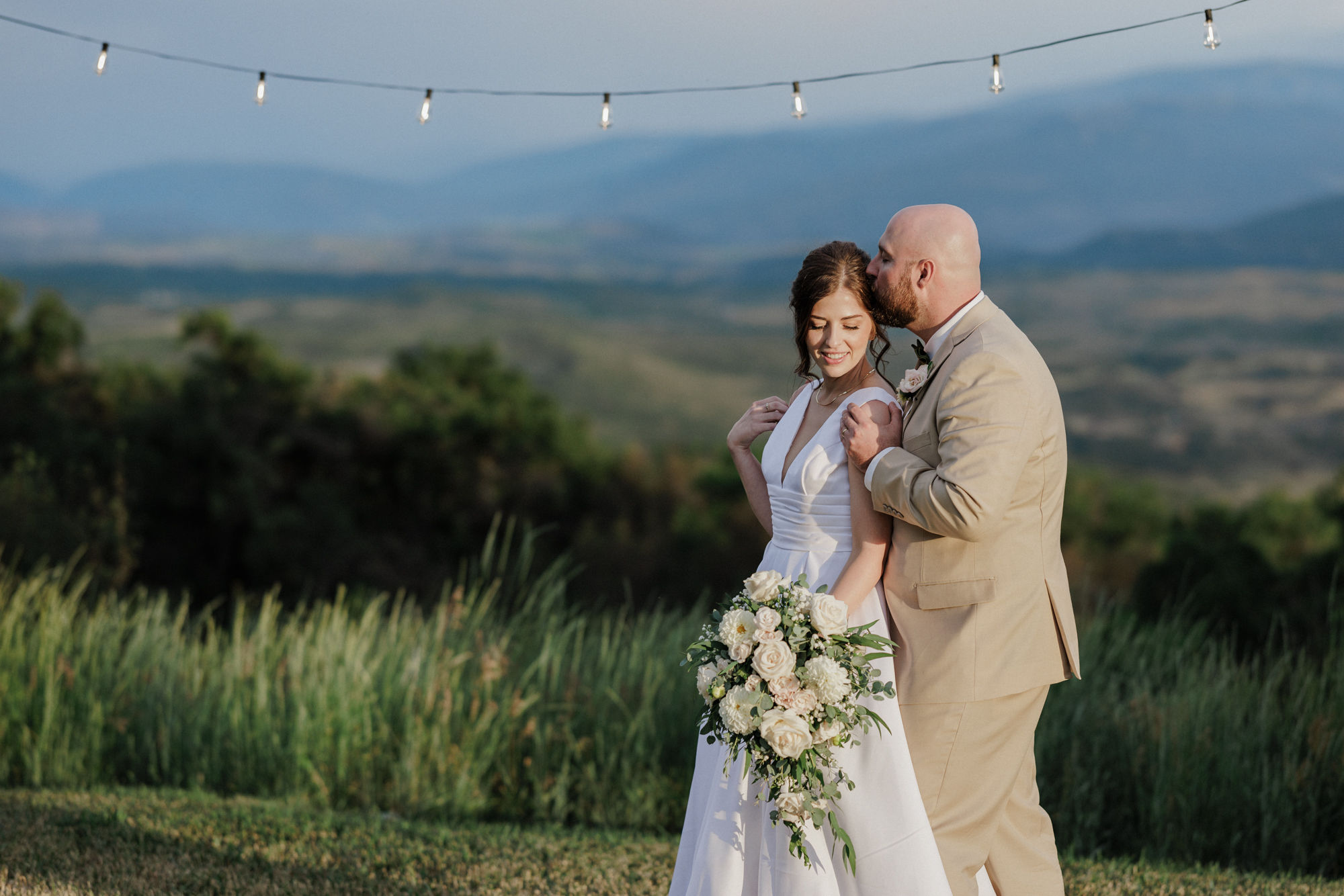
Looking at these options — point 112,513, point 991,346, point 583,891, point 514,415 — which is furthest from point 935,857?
point 514,415

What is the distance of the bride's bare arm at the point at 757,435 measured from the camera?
3.55 metres

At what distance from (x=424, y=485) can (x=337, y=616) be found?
23077 mm

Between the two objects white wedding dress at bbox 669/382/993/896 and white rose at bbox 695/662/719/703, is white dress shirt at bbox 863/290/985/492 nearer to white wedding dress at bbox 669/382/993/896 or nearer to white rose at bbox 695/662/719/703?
white wedding dress at bbox 669/382/993/896

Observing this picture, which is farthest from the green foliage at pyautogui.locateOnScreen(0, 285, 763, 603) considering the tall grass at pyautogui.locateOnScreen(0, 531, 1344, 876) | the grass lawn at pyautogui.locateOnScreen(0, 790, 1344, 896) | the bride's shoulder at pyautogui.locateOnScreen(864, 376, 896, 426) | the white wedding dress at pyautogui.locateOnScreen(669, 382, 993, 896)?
the bride's shoulder at pyautogui.locateOnScreen(864, 376, 896, 426)

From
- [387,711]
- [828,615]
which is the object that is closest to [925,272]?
[828,615]

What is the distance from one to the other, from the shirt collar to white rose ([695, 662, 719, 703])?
3.32ft

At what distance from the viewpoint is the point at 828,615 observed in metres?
2.83

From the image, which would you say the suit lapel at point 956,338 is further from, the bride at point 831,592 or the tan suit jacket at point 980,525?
the bride at point 831,592

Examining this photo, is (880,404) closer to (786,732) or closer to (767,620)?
(767,620)

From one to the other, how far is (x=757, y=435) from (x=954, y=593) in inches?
34.4

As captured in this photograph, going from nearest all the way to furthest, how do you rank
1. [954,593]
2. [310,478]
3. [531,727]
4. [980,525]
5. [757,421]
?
[980,525]
[954,593]
[757,421]
[531,727]
[310,478]

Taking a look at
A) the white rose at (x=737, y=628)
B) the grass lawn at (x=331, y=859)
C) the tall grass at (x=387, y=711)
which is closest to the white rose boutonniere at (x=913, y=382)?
the white rose at (x=737, y=628)

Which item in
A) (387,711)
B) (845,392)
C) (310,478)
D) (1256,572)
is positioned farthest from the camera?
(310,478)

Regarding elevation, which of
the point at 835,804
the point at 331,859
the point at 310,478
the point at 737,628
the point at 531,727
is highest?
the point at 737,628
